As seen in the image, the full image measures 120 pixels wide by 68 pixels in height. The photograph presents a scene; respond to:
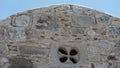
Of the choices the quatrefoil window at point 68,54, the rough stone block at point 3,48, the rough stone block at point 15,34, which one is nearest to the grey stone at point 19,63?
the rough stone block at point 3,48

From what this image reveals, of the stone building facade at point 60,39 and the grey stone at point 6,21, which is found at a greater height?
the grey stone at point 6,21

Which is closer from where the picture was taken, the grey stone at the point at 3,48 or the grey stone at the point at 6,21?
the grey stone at the point at 3,48

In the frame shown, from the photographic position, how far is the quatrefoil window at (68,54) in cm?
646

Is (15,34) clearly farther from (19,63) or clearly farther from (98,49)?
(98,49)

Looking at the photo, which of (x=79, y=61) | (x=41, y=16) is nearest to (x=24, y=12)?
(x=41, y=16)

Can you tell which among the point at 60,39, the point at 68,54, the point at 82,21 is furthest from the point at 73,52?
the point at 82,21

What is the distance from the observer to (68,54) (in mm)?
6469

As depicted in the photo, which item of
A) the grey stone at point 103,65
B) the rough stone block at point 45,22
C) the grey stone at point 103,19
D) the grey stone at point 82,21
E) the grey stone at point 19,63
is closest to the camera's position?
the grey stone at point 19,63

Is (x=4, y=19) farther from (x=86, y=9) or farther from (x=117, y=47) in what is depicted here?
(x=117, y=47)

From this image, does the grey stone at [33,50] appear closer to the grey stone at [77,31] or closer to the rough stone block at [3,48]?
the rough stone block at [3,48]

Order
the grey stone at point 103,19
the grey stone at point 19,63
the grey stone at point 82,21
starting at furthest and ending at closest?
1. the grey stone at point 103,19
2. the grey stone at point 82,21
3. the grey stone at point 19,63

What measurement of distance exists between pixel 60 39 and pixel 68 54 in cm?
27

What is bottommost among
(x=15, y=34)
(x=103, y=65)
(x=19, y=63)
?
(x=103, y=65)

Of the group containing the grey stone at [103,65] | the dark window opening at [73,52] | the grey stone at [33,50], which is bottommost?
the grey stone at [103,65]
